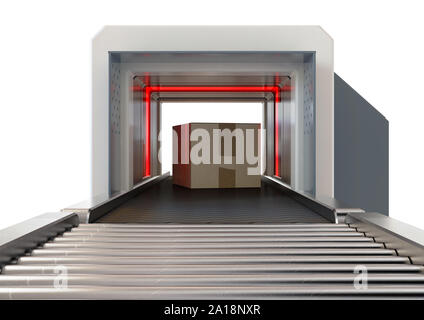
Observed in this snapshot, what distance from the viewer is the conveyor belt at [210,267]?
6.06 feet

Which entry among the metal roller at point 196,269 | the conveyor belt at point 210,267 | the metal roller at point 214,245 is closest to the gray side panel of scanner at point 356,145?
the conveyor belt at point 210,267

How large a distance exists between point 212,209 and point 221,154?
208 cm

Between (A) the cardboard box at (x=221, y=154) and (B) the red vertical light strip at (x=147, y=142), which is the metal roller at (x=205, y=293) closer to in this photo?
(A) the cardboard box at (x=221, y=154)

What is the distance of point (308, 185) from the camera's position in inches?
208

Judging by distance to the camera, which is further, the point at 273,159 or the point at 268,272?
the point at 273,159

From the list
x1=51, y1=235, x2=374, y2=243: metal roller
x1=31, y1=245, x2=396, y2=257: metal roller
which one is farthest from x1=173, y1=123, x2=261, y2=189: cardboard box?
x1=31, y1=245, x2=396, y2=257: metal roller

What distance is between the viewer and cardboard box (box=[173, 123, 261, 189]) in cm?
609

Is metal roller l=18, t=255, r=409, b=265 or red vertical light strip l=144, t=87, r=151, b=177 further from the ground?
red vertical light strip l=144, t=87, r=151, b=177

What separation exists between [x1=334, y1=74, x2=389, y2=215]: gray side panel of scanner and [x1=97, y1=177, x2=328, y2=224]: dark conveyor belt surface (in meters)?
0.79

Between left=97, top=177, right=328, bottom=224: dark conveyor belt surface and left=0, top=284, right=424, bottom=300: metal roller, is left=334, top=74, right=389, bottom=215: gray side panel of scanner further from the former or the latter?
left=0, top=284, right=424, bottom=300: metal roller

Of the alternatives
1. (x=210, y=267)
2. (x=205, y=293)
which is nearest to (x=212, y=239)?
(x=210, y=267)

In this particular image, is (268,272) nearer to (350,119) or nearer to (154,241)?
(154,241)
